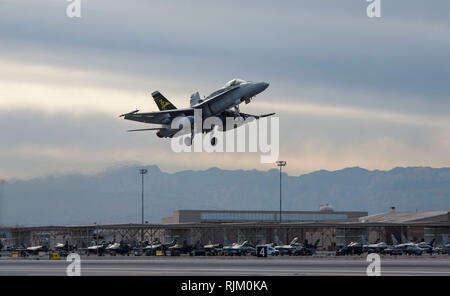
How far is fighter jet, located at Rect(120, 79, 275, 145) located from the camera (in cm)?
9319

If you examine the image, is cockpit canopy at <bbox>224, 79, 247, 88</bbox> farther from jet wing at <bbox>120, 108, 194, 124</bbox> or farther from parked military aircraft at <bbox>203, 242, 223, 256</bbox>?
parked military aircraft at <bbox>203, 242, 223, 256</bbox>

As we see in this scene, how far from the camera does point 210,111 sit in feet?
319

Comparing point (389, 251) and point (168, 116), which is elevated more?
point (168, 116)

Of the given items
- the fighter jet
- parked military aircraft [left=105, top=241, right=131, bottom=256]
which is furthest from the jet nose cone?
parked military aircraft [left=105, top=241, right=131, bottom=256]

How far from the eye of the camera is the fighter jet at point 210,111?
9319 cm

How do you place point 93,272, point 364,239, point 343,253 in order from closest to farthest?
point 93,272
point 343,253
point 364,239

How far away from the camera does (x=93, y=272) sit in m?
88.2

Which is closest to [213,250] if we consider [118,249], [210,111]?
[118,249]

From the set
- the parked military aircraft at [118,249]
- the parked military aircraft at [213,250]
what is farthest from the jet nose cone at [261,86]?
the parked military aircraft at [118,249]

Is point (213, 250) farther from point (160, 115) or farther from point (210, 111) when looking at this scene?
point (210, 111)
